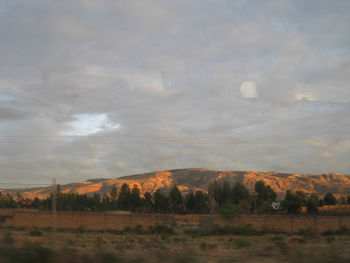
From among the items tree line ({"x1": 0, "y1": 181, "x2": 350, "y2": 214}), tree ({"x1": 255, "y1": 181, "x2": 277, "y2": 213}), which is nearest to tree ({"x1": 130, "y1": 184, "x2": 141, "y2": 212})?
tree line ({"x1": 0, "y1": 181, "x2": 350, "y2": 214})

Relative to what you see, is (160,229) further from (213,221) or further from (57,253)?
(57,253)

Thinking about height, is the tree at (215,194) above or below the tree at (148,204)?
above

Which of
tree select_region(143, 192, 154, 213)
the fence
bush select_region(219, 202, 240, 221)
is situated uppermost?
bush select_region(219, 202, 240, 221)

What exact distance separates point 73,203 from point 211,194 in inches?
1615

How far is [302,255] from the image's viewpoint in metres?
11.0

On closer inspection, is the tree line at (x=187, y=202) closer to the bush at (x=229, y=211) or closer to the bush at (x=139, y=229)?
the bush at (x=139, y=229)

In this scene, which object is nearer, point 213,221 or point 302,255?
point 302,255

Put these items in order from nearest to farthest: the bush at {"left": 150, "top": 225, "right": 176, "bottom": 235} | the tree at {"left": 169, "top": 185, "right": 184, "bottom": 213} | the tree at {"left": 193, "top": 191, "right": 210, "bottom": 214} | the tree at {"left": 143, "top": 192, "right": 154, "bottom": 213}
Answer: the bush at {"left": 150, "top": 225, "right": 176, "bottom": 235} → the tree at {"left": 193, "top": 191, "right": 210, "bottom": 214} → the tree at {"left": 169, "top": 185, "right": 184, "bottom": 213} → the tree at {"left": 143, "top": 192, "right": 154, "bottom": 213}

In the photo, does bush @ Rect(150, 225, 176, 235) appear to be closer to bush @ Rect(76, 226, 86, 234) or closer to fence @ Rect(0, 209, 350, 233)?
fence @ Rect(0, 209, 350, 233)

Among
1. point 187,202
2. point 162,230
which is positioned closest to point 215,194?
point 187,202

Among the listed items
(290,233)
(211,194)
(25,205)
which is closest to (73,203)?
(25,205)

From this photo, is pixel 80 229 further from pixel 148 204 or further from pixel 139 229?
pixel 148 204

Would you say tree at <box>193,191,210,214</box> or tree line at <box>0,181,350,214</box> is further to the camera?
tree at <box>193,191,210,214</box>

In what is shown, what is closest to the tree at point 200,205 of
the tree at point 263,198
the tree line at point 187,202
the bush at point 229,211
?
the tree line at point 187,202
